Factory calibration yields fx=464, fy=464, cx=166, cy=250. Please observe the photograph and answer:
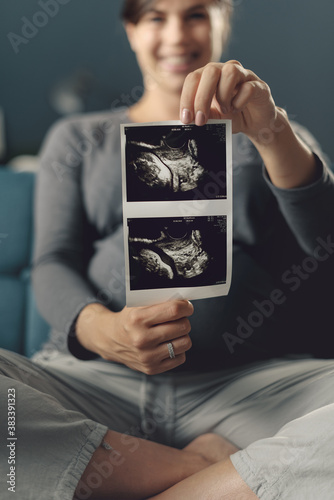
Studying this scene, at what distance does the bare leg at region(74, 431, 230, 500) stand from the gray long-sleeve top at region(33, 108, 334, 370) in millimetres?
174

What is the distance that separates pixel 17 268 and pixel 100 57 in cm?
169

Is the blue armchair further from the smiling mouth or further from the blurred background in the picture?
the blurred background

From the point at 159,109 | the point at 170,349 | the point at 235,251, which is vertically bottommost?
the point at 170,349

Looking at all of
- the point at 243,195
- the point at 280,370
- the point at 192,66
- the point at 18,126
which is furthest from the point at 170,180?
the point at 18,126

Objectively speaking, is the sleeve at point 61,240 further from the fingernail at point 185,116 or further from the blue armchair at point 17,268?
the fingernail at point 185,116

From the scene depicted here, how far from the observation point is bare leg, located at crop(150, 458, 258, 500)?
618 millimetres

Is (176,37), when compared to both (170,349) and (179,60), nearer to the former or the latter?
(179,60)

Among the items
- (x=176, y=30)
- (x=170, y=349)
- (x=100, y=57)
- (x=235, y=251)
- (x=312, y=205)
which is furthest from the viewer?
(x=100, y=57)

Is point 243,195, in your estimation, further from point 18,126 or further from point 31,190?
point 18,126

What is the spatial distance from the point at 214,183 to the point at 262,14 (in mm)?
2134

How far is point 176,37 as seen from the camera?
3.52ft

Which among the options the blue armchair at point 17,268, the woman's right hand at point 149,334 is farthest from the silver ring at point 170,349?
the blue armchair at point 17,268

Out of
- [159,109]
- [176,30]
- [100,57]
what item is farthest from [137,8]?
[100,57]

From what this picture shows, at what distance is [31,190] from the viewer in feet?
4.23
